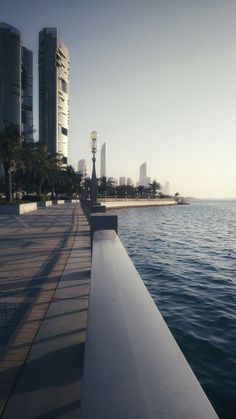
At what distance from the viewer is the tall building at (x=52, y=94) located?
7016 inches

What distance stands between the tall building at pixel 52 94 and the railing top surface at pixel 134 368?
588 ft

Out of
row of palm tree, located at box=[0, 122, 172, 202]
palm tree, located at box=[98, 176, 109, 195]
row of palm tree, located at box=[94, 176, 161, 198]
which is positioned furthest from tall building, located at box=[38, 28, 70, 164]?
row of palm tree, located at box=[0, 122, 172, 202]

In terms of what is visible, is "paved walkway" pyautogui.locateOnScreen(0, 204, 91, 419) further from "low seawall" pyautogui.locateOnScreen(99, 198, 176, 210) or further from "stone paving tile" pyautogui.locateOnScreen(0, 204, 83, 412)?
"low seawall" pyautogui.locateOnScreen(99, 198, 176, 210)

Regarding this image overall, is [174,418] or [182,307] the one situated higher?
[174,418]

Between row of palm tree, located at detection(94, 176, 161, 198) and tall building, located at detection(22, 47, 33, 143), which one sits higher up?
tall building, located at detection(22, 47, 33, 143)

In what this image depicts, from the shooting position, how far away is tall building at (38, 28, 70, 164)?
585ft

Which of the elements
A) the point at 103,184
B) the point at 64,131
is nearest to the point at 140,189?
the point at 103,184

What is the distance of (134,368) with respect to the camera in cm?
185

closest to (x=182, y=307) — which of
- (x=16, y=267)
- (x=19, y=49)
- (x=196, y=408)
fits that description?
(x=16, y=267)

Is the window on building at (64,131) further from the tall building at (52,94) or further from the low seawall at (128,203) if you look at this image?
the low seawall at (128,203)

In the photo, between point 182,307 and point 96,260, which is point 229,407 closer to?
point 96,260

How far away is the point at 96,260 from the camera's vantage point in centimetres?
503

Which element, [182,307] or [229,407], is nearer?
[229,407]

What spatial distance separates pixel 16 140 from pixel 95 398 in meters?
35.5
